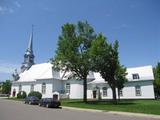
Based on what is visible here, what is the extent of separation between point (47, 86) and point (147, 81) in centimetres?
2644

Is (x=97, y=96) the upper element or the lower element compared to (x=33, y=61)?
lower

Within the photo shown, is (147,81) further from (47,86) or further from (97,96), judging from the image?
(47,86)

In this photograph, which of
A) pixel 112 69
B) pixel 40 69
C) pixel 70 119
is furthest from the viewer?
pixel 40 69

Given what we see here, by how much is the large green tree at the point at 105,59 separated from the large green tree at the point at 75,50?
2.14 m

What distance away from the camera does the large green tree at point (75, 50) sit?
37.2 metres

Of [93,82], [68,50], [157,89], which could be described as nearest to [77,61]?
[68,50]

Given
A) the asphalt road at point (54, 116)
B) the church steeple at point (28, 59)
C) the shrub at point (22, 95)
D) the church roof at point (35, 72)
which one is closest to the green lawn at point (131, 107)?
the asphalt road at point (54, 116)

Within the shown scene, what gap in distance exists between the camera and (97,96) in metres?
51.3

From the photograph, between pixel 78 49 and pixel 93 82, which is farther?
pixel 93 82

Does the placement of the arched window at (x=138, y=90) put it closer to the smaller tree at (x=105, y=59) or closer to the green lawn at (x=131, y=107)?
the smaller tree at (x=105, y=59)

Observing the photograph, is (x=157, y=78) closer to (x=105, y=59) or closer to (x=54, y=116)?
(x=105, y=59)

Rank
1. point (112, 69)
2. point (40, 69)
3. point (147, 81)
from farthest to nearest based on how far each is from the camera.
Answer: point (40, 69), point (147, 81), point (112, 69)

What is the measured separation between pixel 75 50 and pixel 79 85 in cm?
1510

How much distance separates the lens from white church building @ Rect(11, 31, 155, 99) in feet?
148
